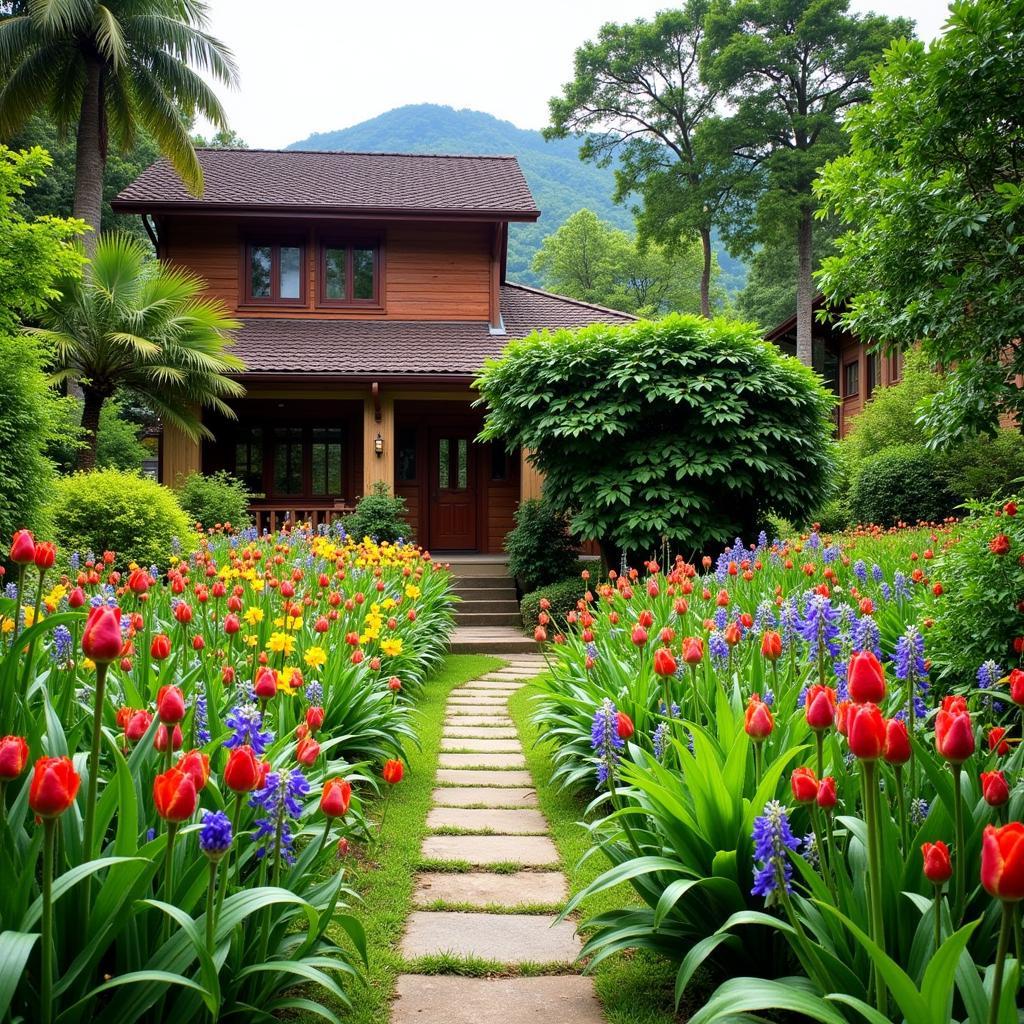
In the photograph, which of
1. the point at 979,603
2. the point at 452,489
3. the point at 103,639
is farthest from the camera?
the point at 452,489

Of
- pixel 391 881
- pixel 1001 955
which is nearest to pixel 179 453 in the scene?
pixel 391 881

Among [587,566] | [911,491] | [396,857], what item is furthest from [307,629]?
[911,491]

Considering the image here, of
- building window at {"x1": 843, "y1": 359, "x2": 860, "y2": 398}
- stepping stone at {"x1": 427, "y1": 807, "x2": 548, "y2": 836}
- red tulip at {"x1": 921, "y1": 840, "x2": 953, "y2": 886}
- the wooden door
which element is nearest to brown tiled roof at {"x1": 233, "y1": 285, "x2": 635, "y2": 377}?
the wooden door

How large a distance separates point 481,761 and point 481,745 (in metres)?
0.43

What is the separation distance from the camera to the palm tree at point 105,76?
1612 cm

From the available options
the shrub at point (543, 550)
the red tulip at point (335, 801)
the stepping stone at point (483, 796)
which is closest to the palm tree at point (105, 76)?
the shrub at point (543, 550)

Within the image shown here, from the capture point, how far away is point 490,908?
329 centimetres

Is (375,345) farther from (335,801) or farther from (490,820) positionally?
(335,801)

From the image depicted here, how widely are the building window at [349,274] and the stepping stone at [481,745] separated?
42.3 feet

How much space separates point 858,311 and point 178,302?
11565 mm

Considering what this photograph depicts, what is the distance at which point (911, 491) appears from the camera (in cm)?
1462

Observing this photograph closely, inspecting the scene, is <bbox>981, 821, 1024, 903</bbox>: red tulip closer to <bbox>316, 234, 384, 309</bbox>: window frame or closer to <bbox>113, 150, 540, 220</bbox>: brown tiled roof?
Answer: <bbox>113, 150, 540, 220</bbox>: brown tiled roof

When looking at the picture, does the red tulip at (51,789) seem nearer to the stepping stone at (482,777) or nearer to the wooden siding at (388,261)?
the stepping stone at (482,777)

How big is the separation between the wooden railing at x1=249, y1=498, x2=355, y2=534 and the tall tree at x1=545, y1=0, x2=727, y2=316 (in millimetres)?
18678
